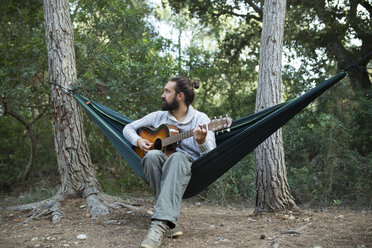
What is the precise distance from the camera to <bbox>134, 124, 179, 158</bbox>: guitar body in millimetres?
2420

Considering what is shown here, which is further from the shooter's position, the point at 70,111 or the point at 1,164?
the point at 1,164

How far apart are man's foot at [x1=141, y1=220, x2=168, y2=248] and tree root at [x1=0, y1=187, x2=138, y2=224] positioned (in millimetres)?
1100

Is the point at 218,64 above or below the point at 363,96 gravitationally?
above

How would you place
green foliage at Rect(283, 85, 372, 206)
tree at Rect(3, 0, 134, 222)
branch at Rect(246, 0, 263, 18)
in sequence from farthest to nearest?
branch at Rect(246, 0, 263, 18) < green foliage at Rect(283, 85, 372, 206) < tree at Rect(3, 0, 134, 222)

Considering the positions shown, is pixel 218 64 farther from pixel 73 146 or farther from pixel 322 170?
pixel 73 146

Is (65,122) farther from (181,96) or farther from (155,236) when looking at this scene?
(155,236)

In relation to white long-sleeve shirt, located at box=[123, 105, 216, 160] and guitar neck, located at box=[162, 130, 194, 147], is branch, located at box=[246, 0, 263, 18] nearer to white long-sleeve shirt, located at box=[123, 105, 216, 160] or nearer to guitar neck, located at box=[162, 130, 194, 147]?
white long-sleeve shirt, located at box=[123, 105, 216, 160]

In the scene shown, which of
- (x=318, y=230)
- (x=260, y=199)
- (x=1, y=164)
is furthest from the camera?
(x=1, y=164)

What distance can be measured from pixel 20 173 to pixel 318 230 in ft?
16.9

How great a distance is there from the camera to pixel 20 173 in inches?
238

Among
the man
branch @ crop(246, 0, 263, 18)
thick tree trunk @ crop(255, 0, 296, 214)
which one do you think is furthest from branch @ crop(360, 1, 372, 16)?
the man

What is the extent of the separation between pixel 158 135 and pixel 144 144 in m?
0.12

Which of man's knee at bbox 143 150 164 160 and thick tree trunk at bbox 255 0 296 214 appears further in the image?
thick tree trunk at bbox 255 0 296 214

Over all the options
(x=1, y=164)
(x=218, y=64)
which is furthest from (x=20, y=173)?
(x=218, y=64)
